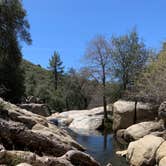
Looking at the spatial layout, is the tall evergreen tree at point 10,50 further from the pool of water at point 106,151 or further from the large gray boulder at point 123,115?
the pool of water at point 106,151

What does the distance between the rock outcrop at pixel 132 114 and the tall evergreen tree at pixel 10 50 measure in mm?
11207

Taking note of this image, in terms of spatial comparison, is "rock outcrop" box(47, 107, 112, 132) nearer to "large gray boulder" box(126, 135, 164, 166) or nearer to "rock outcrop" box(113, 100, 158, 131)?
"rock outcrop" box(113, 100, 158, 131)

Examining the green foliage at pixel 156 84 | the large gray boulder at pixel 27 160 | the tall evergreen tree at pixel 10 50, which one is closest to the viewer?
the large gray boulder at pixel 27 160

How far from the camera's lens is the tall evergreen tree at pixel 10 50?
36.9 metres

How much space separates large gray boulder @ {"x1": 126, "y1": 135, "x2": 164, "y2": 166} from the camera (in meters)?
15.6

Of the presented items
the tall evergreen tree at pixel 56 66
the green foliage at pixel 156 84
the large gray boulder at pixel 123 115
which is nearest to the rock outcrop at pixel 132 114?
the large gray boulder at pixel 123 115

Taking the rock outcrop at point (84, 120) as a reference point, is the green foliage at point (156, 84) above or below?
above

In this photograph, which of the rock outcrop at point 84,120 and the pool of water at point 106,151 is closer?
the pool of water at point 106,151

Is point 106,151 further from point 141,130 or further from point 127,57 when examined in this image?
point 127,57

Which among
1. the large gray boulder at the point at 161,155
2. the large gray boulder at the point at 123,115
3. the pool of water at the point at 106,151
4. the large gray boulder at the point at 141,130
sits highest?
the large gray boulder at the point at 123,115

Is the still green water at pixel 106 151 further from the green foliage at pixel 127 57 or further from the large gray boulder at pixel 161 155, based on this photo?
the green foliage at pixel 127 57

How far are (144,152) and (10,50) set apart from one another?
2375 cm

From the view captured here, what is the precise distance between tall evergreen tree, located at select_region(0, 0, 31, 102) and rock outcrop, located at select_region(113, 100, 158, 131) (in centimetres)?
1121

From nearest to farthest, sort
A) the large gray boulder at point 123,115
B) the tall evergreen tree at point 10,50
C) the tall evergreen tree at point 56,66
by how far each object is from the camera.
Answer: the large gray boulder at point 123,115, the tall evergreen tree at point 10,50, the tall evergreen tree at point 56,66
